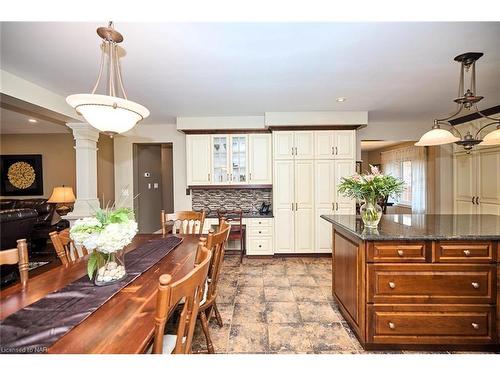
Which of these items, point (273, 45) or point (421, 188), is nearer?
point (273, 45)

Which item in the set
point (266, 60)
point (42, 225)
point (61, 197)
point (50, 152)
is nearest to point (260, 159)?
point (266, 60)

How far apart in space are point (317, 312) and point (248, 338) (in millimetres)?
817

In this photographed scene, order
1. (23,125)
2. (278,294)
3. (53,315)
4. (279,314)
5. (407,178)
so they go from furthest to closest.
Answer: (407,178), (23,125), (278,294), (279,314), (53,315)

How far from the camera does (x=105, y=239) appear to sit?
130 cm

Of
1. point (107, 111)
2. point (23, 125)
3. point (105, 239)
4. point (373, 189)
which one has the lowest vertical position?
point (105, 239)

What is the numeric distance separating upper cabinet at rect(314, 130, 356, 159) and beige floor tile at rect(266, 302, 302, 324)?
257 centimetres

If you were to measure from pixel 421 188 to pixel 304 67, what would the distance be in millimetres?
4868

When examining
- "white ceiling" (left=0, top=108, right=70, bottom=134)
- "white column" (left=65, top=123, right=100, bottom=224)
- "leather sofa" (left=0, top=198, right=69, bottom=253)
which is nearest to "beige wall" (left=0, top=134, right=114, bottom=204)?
"white ceiling" (left=0, top=108, right=70, bottom=134)

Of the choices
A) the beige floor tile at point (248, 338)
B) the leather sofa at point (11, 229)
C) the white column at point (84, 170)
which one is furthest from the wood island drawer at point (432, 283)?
the leather sofa at point (11, 229)

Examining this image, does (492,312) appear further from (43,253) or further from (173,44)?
(43,253)

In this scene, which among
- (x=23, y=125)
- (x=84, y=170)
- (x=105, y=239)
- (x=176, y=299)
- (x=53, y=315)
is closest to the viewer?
(x=176, y=299)

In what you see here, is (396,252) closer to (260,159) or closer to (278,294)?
(278,294)
